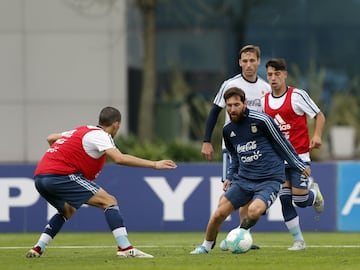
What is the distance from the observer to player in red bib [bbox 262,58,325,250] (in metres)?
13.6

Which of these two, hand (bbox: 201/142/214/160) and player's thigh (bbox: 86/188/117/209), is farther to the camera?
hand (bbox: 201/142/214/160)

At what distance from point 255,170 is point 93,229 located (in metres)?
6.10

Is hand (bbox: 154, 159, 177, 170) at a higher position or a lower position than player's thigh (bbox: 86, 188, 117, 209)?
higher

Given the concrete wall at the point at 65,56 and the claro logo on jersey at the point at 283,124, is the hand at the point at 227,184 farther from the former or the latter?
the concrete wall at the point at 65,56

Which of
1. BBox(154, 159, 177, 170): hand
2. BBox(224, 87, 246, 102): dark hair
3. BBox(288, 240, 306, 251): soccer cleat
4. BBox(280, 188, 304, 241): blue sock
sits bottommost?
BBox(288, 240, 306, 251): soccer cleat

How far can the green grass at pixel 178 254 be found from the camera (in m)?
11.5

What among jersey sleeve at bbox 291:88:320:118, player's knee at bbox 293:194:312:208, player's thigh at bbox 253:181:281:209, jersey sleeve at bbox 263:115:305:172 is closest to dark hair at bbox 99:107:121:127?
jersey sleeve at bbox 263:115:305:172

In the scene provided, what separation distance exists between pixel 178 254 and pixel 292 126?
213 cm

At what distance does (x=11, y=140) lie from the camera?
26953 millimetres

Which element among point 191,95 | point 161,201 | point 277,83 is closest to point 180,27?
point 191,95

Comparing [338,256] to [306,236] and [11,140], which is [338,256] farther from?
[11,140]

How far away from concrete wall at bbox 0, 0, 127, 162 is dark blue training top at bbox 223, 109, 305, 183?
556 inches

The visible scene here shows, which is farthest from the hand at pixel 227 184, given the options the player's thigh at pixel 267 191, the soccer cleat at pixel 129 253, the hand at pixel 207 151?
the soccer cleat at pixel 129 253

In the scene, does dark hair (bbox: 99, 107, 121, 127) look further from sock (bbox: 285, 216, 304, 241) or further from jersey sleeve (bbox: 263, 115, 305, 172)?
sock (bbox: 285, 216, 304, 241)
